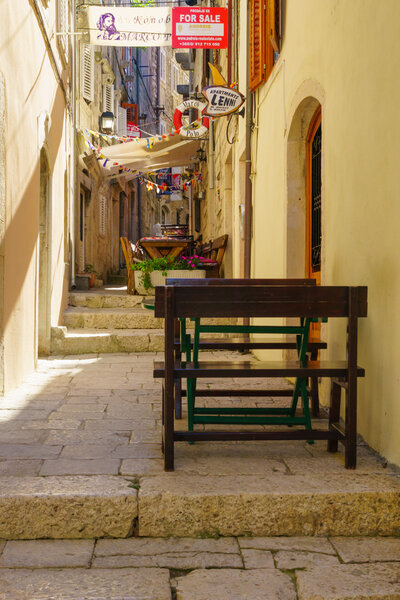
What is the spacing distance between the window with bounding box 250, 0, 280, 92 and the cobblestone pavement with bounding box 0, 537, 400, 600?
4868 millimetres

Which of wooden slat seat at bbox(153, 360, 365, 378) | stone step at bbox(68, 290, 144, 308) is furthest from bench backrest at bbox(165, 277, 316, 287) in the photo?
stone step at bbox(68, 290, 144, 308)

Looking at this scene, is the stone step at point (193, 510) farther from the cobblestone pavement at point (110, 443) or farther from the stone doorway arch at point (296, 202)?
the stone doorway arch at point (296, 202)

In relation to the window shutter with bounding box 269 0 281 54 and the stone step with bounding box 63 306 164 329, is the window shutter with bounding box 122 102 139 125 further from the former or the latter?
the window shutter with bounding box 269 0 281 54

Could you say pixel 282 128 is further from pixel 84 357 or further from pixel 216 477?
pixel 216 477

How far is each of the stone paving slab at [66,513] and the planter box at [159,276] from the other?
246 inches

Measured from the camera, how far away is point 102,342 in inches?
296

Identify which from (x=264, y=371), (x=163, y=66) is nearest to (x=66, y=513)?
(x=264, y=371)

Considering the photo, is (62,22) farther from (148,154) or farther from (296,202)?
(296,202)

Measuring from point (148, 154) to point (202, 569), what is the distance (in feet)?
38.3

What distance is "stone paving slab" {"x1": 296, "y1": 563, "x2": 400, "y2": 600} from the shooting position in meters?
2.21

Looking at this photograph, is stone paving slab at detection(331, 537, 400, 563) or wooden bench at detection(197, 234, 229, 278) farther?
wooden bench at detection(197, 234, 229, 278)

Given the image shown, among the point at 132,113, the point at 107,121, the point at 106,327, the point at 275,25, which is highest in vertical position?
the point at 132,113

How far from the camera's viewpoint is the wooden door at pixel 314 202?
5209mm

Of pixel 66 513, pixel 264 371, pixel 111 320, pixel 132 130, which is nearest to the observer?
pixel 66 513
